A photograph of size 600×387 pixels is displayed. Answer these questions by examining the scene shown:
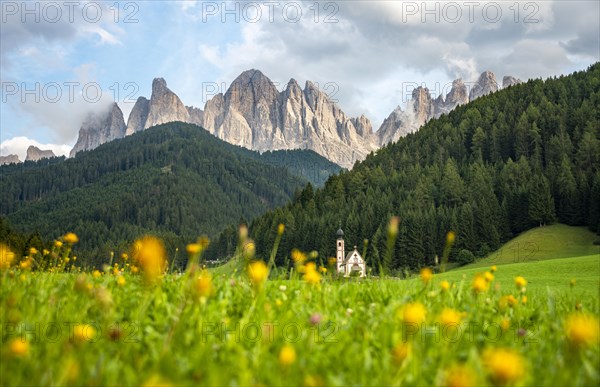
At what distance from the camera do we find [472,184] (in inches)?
3393

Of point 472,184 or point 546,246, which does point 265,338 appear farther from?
point 472,184

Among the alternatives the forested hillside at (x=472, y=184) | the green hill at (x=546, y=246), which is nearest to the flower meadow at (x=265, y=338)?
the forested hillside at (x=472, y=184)

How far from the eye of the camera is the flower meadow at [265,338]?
2.63 metres

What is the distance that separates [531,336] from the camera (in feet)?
15.0

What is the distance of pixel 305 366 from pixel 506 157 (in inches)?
4270

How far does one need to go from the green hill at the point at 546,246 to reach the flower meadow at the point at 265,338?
2311 inches

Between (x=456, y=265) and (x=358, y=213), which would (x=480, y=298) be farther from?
(x=358, y=213)

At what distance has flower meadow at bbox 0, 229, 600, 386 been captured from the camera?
2.63 metres

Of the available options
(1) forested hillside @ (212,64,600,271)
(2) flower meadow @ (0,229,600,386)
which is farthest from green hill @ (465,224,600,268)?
(2) flower meadow @ (0,229,600,386)

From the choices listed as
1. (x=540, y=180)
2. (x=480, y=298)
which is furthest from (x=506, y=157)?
(x=480, y=298)

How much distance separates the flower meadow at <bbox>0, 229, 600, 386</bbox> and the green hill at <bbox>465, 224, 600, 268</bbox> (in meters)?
58.7

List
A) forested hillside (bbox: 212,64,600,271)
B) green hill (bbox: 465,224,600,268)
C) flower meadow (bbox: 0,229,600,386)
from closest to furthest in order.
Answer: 1. flower meadow (bbox: 0,229,600,386)
2. green hill (bbox: 465,224,600,268)
3. forested hillside (bbox: 212,64,600,271)

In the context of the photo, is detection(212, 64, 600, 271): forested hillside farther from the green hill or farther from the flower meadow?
the flower meadow

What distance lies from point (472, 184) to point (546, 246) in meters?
23.9
